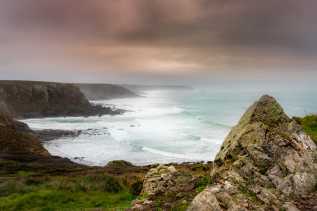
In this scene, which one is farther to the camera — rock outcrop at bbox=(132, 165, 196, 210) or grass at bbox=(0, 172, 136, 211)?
grass at bbox=(0, 172, 136, 211)

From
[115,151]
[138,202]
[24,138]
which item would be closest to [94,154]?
[115,151]

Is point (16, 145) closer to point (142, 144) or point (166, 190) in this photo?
point (142, 144)

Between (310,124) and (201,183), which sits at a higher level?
(310,124)

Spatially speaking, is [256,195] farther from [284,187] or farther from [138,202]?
[138,202]

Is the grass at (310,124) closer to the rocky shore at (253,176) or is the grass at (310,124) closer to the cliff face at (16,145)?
the rocky shore at (253,176)

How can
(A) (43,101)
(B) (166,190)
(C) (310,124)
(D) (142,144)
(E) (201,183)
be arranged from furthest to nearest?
(A) (43,101) < (D) (142,144) < (C) (310,124) < (B) (166,190) < (E) (201,183)

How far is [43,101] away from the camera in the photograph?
105938mm

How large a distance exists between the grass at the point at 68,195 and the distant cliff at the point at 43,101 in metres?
80.0

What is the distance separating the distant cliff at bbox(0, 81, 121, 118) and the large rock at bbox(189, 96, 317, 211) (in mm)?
91255

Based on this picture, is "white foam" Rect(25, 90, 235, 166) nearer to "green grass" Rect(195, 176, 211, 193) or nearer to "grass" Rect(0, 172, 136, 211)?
"grass" Rect(0, 172, 136, 211)

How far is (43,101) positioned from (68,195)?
94004 mm

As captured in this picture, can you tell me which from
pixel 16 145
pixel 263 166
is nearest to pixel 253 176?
pixel 263 166

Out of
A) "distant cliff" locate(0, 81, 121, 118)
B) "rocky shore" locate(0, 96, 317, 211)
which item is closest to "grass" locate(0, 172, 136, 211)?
"rocky shore" locate(0, 96, 317, 211)

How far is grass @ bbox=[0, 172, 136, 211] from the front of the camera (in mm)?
16219
